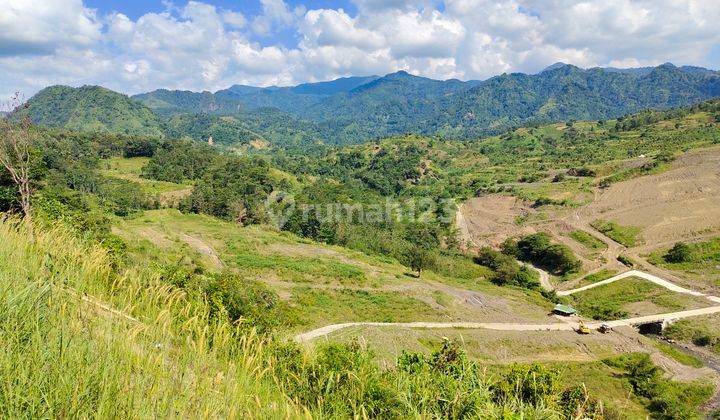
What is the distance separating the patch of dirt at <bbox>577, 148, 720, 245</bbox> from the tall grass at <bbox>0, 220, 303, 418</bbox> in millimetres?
79444

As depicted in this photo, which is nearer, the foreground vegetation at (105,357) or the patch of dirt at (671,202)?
the foreground vegetation at (105,357)

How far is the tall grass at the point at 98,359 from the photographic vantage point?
6.51ft

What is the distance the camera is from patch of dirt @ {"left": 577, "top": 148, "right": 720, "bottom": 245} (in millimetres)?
66938

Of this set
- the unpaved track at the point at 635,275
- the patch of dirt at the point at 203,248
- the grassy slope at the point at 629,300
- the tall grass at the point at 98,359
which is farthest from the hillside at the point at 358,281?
the patch of dirt at the point at 203,248

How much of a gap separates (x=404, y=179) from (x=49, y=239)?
5421 inches

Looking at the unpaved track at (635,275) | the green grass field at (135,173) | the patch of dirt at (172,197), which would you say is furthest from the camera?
the green grass field at (135,173)

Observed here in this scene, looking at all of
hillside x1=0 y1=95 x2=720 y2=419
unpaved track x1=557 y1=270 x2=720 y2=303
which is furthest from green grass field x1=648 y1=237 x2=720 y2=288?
unpaved track x1=557 y1=270 x2=720 y2=303

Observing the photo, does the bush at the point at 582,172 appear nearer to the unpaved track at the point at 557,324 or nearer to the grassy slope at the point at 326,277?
the grassy slope at the point at 326,277

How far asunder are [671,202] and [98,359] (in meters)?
94.3

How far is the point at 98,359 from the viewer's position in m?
2.24

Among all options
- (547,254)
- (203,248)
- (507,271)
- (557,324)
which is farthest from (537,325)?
(203,248)

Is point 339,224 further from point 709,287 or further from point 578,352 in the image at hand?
point 709,287

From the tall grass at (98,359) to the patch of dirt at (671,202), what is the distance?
79.4 m

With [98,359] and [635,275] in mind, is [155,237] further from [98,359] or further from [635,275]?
[635,275]
